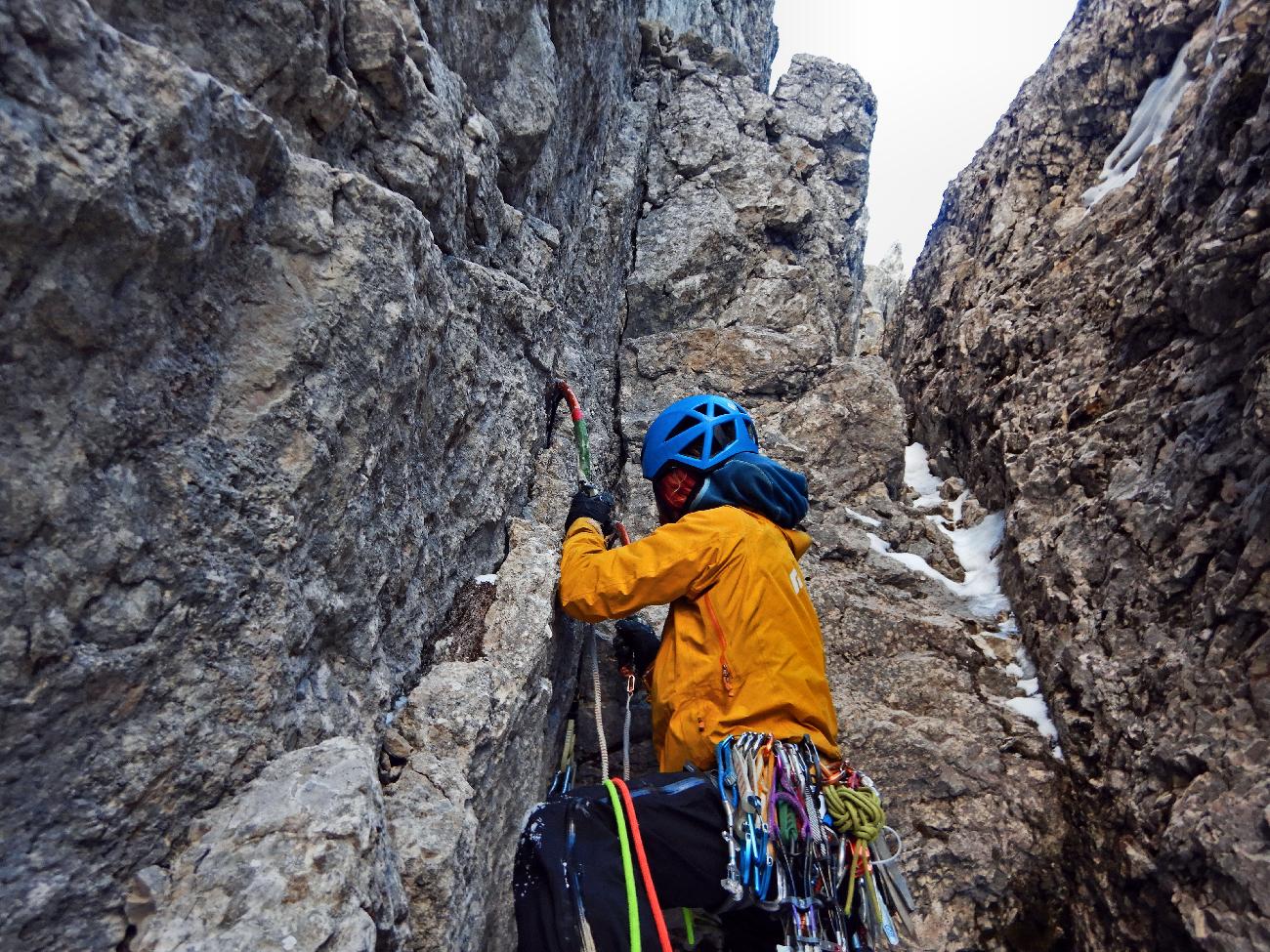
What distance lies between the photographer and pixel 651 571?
4.03 metres

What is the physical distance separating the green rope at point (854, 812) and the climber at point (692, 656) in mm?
309

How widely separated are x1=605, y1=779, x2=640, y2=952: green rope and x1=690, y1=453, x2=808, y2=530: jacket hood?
1.92 meters

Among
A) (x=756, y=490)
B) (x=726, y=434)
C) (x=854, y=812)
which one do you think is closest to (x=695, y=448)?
(x=726, y=434)

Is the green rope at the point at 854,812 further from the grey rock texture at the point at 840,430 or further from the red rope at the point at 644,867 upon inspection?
the grey rock texture at the point at 840,430

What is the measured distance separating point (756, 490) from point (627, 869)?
2.31m

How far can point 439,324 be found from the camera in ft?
11.3

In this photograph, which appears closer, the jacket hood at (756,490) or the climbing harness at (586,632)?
the jacket hood at (756,490)

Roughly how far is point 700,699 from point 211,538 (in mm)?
2574

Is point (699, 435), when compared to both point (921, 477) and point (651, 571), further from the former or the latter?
point (921, 477)

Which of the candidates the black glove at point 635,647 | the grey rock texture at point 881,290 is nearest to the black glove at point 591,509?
the black glove at point 635,647

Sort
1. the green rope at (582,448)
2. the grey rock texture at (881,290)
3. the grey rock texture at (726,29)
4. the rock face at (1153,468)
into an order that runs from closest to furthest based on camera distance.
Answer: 1. the rock face at (1153,468)
2. the green rope at (582,448)
3. the grey rock texture at (726,29)
4. the grey rock texture at (881,290)

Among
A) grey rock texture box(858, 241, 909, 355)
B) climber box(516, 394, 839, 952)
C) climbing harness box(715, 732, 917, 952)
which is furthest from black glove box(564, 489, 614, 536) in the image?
grey rock texture box(858, 241, 909, 355)

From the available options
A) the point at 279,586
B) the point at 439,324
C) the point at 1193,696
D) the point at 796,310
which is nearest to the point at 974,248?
the point at 796,310

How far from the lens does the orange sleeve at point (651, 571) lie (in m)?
4.06
